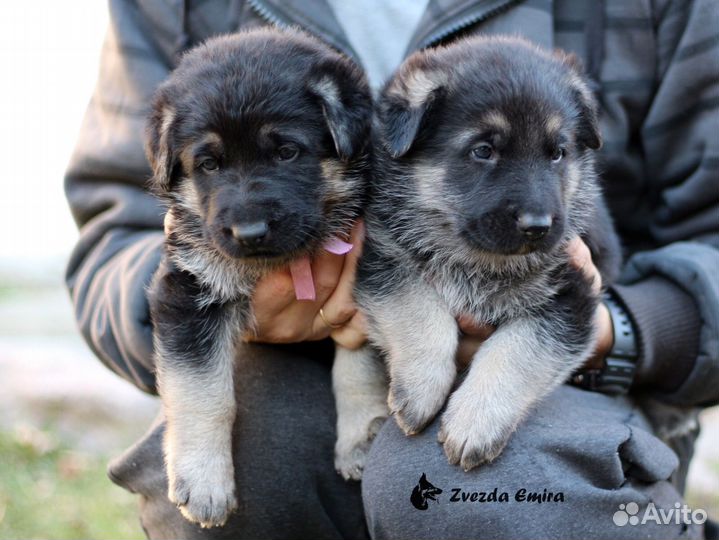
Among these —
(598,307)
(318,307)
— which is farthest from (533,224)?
(318,307)

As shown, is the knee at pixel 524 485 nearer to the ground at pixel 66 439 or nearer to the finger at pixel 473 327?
the finger at pixel 473 327

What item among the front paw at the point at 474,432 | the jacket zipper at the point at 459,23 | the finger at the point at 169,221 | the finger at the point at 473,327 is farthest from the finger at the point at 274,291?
the jacket zipper at the point at 459,23

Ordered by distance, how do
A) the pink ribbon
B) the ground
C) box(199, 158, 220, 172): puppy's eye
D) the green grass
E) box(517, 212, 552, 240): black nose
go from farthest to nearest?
the ground, the green grass, the pink ribbon, box(199, 158, 220, 172): puppy's eye, box(517, 212, 552, 240): black nose

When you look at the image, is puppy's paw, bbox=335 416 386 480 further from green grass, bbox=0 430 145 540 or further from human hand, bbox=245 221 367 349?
green grass, bbox=0 430 145 540

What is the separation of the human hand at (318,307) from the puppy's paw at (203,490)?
0.52m

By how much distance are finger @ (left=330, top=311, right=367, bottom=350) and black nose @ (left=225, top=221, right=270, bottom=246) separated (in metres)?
0.53

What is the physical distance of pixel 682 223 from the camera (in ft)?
10.9

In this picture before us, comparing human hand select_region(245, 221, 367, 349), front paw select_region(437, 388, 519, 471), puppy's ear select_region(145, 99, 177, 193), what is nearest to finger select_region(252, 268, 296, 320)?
human hand select_region(245, 221, 367, 349)

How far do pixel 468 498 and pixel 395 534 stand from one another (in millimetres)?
248

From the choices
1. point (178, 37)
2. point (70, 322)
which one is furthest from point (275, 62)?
point (70, 322)

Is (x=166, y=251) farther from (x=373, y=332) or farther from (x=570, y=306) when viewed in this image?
(x=570, y=306)

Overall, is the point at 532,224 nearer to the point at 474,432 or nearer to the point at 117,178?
the point at 474,432

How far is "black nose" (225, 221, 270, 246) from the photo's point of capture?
93.7 inches

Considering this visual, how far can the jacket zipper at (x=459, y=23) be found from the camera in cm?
309
